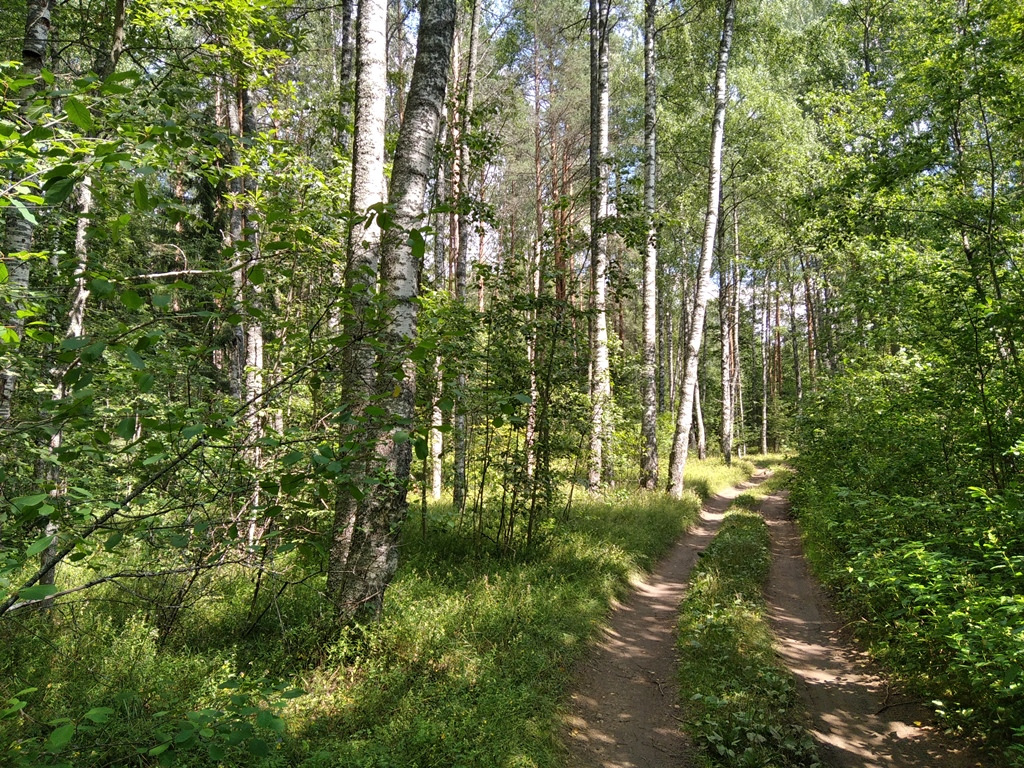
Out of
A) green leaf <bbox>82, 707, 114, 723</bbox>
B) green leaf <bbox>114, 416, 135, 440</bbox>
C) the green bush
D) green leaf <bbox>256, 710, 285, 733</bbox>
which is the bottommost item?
the green bush

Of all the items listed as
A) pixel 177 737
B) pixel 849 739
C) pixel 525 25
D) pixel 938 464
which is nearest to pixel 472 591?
pixel 849 739

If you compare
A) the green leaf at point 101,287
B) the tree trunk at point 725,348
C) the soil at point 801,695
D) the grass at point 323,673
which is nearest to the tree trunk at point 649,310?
the soil at point 801,695

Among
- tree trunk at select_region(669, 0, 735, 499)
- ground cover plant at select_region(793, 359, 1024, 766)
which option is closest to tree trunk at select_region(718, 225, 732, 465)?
tree trunk at select_region(669, 0, 735, 499)

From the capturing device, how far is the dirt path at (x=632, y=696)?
423 cm

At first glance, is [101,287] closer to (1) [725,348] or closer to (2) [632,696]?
(2) [632,696]

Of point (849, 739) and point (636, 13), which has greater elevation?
point (636, 13)

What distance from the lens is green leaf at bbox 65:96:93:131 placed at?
160 centimetres

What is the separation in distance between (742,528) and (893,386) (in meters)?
4.23

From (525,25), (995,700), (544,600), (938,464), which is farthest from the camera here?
(525,25)

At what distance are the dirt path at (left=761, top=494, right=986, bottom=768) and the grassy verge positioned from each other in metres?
0.26

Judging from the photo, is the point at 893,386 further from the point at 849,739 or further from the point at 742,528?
the point at 849,739

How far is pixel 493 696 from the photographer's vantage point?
14.2ft

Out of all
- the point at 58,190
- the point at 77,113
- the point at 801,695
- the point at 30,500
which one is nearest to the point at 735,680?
the point at 801,695

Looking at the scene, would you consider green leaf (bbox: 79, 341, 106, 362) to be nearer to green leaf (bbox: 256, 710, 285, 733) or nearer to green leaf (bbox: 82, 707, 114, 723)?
green leaf (bbox: 82, 707, 114, 723)
